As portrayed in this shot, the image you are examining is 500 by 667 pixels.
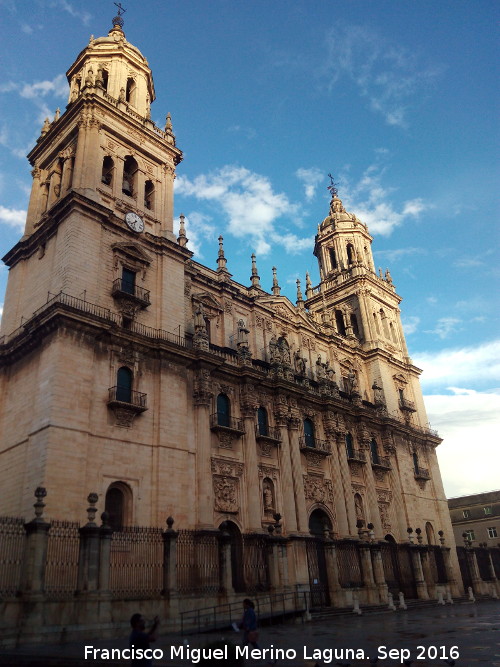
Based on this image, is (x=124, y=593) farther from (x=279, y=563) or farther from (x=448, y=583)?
(x=448, y=583)

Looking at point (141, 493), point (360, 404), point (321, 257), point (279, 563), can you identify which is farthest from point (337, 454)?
point (321, 257)

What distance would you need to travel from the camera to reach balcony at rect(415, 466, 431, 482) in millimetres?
38312

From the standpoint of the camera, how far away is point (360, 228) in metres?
48.2

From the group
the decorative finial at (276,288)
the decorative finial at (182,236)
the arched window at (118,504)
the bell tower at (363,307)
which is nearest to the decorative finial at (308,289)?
the bell tower at (363,307)

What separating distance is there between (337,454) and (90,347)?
16.7 meters

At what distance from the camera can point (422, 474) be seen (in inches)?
1534

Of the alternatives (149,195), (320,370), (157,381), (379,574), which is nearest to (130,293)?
(157,381)

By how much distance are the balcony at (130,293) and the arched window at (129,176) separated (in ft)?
19.0

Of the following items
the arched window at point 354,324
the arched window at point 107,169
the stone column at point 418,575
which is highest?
the arched window at point 107,169

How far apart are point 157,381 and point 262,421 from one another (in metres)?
7.30

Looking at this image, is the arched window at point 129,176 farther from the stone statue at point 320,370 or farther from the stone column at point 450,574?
the stone column at point 450,574

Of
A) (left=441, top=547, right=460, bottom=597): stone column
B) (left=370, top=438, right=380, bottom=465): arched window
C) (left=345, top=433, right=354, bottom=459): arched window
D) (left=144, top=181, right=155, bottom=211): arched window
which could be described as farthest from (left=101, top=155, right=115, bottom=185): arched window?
(left=441, top=547, right=460, bottom=597): stone column

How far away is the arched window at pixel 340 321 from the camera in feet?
145

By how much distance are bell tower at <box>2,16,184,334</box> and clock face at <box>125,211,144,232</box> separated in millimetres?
63
